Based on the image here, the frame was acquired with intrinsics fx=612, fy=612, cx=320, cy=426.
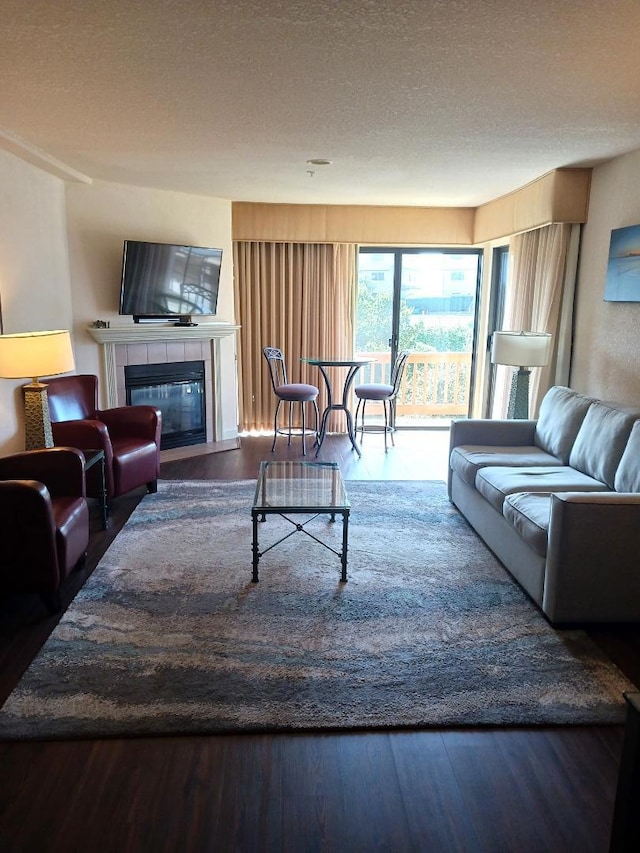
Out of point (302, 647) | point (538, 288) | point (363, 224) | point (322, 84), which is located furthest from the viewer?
point (363, 224)

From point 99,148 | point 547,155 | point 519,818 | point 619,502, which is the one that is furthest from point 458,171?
point 519,818

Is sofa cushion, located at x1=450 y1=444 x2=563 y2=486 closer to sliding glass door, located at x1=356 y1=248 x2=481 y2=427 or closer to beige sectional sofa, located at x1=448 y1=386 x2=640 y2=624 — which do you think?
beige sectional sofa, located at x1=448 y1=386 x2=640 y2=624

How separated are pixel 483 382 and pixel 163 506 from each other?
392 centimetres

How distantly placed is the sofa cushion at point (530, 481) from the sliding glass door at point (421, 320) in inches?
137

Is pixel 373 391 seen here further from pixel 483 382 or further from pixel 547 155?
pixel 547 155

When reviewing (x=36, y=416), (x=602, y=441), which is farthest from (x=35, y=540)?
(x=602, y=441)

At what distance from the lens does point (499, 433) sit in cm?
447

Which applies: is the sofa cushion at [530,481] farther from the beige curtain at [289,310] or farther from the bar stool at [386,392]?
the beige curtain at [289,310]

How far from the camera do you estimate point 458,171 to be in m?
4.73

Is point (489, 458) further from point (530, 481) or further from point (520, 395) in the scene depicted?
point (520, 395)

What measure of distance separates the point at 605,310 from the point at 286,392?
2.97 meters

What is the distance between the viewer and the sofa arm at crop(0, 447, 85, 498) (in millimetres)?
3322

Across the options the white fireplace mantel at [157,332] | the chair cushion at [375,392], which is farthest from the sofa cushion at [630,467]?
the white fireplace mantel at [157,332]

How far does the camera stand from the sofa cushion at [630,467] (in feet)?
10.3
